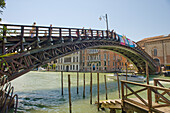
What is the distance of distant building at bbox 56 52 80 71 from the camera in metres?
54.1

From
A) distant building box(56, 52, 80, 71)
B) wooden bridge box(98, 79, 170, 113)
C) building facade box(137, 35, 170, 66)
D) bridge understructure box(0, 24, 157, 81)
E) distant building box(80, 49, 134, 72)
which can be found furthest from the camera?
distant building box(56, 52, 80, 71)

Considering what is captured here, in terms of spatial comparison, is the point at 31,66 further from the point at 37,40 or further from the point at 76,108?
the point at 76,108

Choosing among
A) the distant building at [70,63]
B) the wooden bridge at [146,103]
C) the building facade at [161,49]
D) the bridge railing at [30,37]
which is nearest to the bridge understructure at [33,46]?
the bridge railing at [30,37]

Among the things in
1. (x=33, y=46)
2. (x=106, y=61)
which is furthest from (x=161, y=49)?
(x=33, y=46)

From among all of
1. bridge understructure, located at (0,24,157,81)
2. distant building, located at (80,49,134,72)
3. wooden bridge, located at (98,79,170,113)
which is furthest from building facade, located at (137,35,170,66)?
wooden bridge, located at (98,79,170,113)

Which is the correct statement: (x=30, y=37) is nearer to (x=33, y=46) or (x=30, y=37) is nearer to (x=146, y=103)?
(x=33, y=46)

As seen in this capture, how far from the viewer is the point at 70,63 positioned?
2249 inches

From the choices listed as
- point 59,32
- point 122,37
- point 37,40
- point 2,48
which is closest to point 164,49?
point 122,37

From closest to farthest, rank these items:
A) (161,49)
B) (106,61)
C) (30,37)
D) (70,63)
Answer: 1. (30,37)
2. (161,49)
3. (106,61)
4. (70,63)

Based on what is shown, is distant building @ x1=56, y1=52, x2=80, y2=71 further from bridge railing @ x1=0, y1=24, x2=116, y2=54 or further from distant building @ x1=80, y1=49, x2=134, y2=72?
bridge railing @ x1=0, y1=24, x2=116, y2=54

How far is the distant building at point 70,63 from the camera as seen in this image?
54.1 m

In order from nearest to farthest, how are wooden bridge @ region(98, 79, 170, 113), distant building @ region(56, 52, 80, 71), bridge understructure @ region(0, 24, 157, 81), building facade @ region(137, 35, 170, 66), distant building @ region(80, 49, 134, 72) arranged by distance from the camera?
wooden bridge @ region(98, 79, 170, 113) → bridge understructure @ region(0, 24, 157, 81) → building facade @ region(137, 35, 170, 66) → distant building @ region(80, 49, 134, 72) → distant building @ region(56, 52, 80, 71)

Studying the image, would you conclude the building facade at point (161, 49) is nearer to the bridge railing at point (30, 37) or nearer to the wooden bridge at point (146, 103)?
the bridge railing at point (30, 37)

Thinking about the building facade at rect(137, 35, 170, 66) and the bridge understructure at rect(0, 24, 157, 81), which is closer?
the bridge understructure at rect(0, 24, 157, 81)
